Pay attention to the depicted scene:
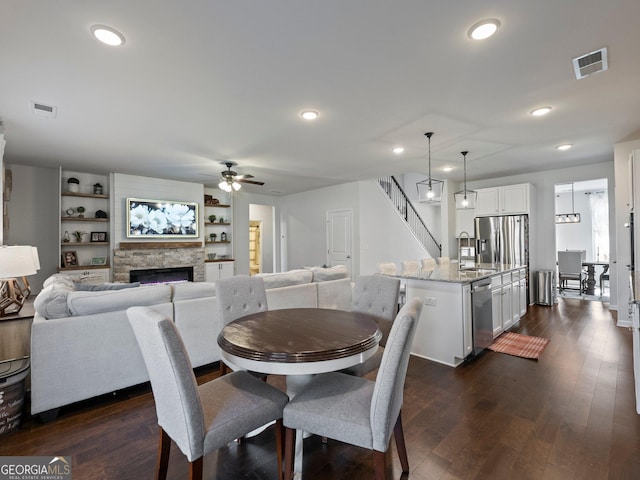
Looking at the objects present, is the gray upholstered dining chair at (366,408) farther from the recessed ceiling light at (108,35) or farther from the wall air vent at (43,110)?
the wall air vent at (43,110)

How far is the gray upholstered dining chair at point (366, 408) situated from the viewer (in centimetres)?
139

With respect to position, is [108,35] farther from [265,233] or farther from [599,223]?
[599,223]

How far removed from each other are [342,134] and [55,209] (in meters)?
5.68

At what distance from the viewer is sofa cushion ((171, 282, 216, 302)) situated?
9.61ft

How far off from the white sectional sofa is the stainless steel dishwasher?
266 centimetres

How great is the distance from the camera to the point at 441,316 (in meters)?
3.31

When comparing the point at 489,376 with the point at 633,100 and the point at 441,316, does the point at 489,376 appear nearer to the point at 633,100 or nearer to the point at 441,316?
the point at 441,316

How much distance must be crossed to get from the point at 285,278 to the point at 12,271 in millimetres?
2458

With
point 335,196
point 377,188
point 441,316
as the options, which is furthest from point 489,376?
point 335,196

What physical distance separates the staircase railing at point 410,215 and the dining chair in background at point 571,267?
104 inches

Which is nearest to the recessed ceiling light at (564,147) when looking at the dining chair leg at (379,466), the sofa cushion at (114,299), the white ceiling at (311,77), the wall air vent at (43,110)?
the white ceiling at (311,77)

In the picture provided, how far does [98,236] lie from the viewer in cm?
612

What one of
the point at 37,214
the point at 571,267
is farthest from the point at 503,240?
the point at 37,214

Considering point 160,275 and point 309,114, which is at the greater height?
point 309,114
